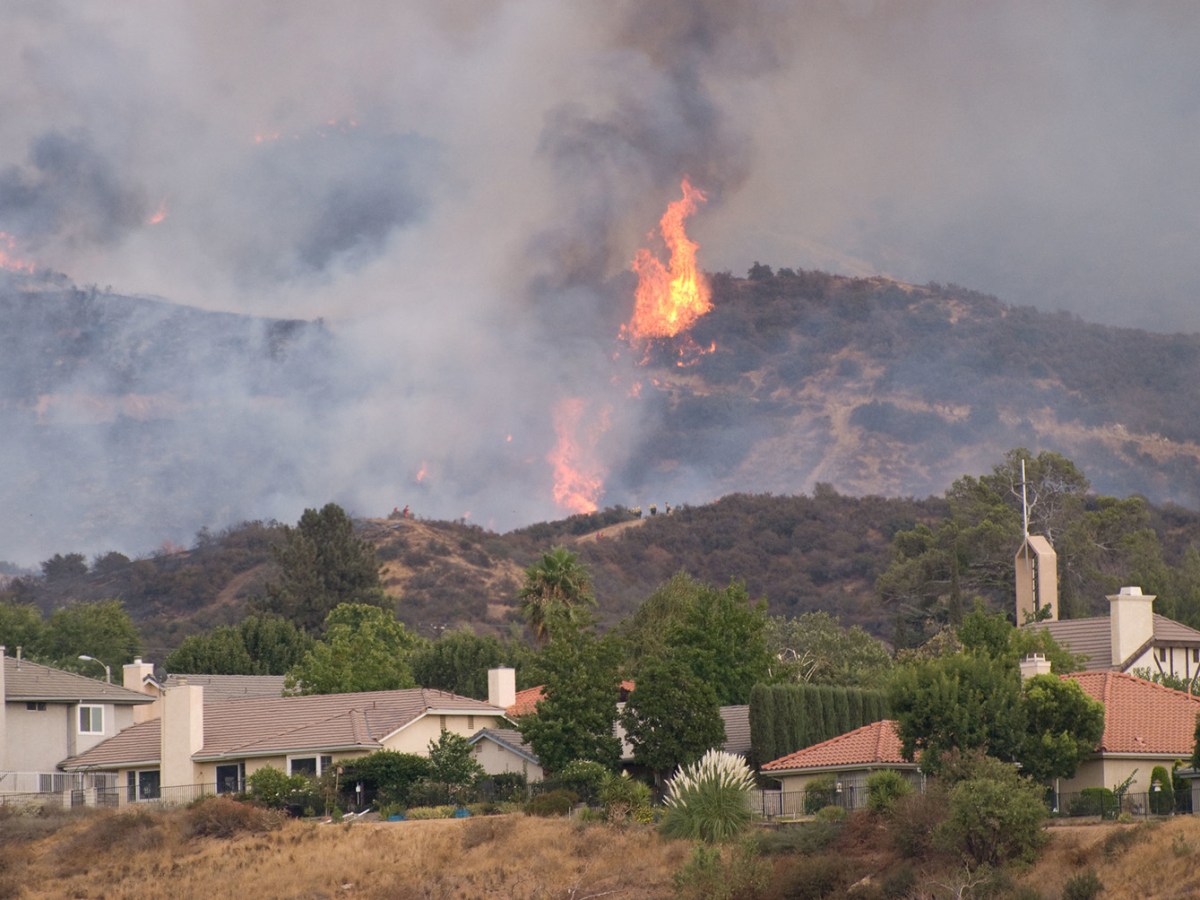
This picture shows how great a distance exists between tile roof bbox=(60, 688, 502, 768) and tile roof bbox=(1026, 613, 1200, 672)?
27977 millimetres

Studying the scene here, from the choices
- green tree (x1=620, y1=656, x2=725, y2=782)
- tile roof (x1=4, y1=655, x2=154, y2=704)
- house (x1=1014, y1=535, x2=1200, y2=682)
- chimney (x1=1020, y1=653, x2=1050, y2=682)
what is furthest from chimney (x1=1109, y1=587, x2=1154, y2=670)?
tile roof (x1=4, y1=655, x2=154, y2=704)

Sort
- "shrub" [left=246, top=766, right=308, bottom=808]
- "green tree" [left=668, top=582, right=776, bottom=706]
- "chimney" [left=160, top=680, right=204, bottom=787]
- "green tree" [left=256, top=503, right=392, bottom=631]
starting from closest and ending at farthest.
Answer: "shrub" [left=246, top=766, right=308, bottom=808], "chimney" [left=160, top=680, right=204, bottom=787], "green tree" [left=668, top=582, right=776, bottom=706], "green tree" [left=256, top=503, right=392, bottom=631]

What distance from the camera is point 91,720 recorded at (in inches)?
3002

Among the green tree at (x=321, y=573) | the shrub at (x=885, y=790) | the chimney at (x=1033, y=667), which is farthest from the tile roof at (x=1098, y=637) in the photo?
the green tree at (x=321, y=573)

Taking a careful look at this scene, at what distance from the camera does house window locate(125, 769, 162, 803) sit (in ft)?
233

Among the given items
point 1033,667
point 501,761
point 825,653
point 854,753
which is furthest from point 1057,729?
point 825,653

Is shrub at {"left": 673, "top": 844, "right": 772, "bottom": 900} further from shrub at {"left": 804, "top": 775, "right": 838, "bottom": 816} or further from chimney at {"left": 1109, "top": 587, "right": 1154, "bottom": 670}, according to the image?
chimney at {"left": 1109, "top": 587, "right": 1154, "bottom": 670}

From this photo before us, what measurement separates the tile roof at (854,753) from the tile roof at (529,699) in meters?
8.68

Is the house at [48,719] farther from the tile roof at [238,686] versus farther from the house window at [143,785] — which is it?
the tile roof at [238,686]

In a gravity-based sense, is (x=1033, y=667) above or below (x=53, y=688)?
below

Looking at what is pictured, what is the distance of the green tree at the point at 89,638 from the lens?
11831cm

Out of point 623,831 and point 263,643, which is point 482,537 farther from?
point 623,831

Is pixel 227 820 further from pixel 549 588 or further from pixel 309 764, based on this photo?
pixel 549 588

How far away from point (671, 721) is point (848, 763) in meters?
8.15
